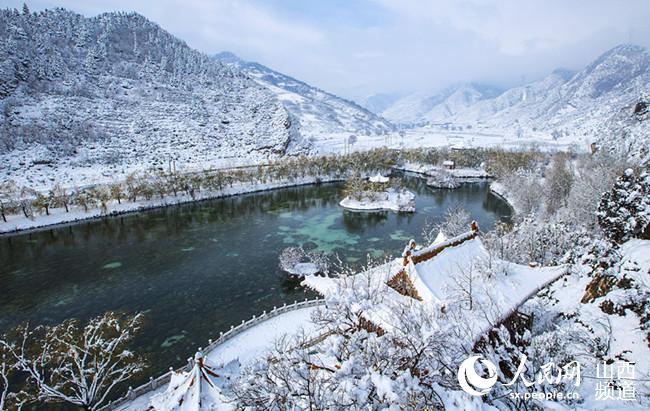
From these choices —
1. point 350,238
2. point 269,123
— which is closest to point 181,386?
point 350,238

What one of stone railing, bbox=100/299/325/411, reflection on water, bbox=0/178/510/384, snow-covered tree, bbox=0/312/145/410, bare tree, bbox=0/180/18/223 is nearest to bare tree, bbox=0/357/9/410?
snow-covered tree, bbox=0/312/145/410

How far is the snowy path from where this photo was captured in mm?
18047

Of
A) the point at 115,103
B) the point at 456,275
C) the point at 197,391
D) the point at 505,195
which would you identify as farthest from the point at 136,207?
the point at 115,103

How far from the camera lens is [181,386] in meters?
14.4

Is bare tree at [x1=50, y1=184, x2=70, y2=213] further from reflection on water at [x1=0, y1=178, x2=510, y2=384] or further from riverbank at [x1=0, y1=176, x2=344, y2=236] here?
reflection on water at [x1=0, y1=178, x2=510, y2=384]

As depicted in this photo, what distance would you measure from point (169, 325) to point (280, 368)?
22.2 m

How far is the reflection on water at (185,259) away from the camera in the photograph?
89.5 feet

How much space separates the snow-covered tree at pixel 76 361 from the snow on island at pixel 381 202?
1602 inches

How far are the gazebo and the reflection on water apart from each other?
8.40 m

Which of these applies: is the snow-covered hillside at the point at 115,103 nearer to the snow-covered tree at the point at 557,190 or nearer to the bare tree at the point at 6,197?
the bare tree at the point at 6,197

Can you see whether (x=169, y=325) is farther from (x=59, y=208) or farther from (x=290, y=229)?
(x=59, y=208)

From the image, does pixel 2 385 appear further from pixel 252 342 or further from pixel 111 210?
pixel 111 210

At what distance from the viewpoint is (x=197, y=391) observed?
1370cm

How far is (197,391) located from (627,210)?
22.4m
